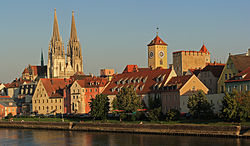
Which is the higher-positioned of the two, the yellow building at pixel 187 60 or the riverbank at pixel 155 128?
the yellow building at pixel 187 60

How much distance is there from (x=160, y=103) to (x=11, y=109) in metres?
55.4

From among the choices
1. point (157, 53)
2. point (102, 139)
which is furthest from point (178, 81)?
point (157, 53)

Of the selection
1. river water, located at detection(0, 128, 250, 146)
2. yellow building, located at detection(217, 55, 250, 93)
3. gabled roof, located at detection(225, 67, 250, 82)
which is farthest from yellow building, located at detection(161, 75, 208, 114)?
river water, located at detection(0, 128, 250, 146)

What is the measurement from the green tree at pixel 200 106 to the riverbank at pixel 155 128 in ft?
15.8

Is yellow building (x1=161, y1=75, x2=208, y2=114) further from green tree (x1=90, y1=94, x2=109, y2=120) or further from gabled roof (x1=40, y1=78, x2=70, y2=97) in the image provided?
gabled roof (x1=40, y1=78, x2=70, y2=97)

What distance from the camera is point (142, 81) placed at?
10719cm

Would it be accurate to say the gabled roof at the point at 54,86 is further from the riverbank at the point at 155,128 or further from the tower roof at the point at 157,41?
the tower roof at the point at 157,41

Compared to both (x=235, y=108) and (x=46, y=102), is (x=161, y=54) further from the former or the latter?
(x=235, y=108)

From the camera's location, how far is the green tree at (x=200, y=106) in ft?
259

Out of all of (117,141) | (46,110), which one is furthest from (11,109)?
(117,141)

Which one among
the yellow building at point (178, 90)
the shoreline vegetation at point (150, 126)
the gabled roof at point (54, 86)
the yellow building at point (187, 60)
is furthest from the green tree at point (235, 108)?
the gabled roof at point (54, 86)

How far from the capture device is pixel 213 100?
84.2 meters

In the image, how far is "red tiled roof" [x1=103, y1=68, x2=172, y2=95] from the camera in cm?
10188

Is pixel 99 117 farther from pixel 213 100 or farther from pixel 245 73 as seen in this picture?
pixel 245 73
